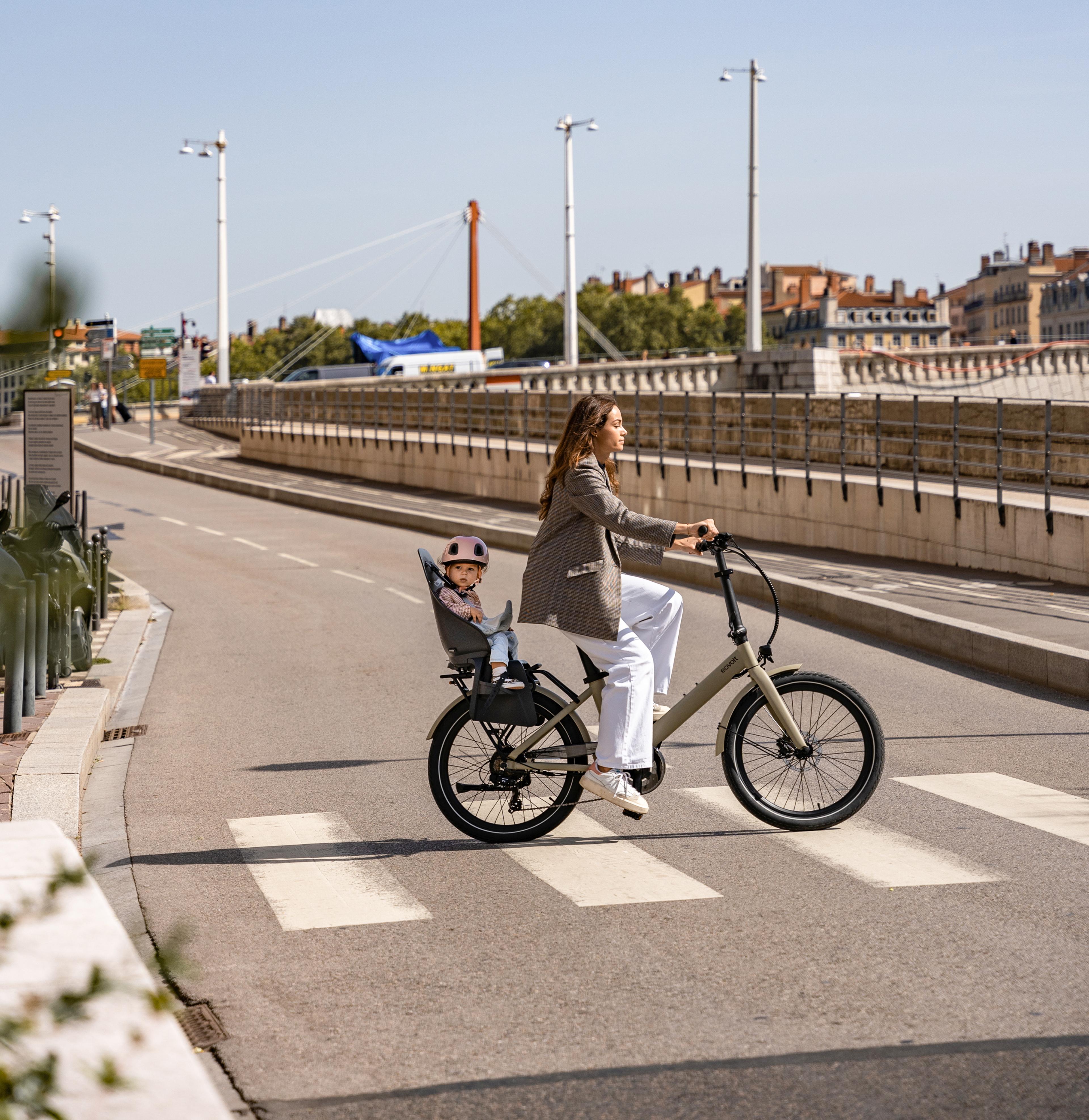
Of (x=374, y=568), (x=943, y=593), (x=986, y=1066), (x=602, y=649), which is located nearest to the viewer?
(x=986, y=1066)

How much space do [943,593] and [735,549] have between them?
8.16 metres

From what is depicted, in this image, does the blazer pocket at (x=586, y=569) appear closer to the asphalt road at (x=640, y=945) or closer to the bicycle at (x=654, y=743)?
the bicycle at (x=654, y=743)

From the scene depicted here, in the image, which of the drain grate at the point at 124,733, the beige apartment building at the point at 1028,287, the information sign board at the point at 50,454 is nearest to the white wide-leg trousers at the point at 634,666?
the drain grate at the point at 124,733

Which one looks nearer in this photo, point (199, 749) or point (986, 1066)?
point (986, 1066)

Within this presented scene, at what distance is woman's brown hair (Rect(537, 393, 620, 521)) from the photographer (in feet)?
18.9

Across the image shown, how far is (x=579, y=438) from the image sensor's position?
19.0 ft

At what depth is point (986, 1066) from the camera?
3.55 metres

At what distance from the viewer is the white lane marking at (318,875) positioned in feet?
16.5

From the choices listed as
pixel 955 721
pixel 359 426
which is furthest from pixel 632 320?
pixel 955 721

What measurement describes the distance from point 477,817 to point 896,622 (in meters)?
6.55

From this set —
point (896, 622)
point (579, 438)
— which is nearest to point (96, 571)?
point (896, 622)

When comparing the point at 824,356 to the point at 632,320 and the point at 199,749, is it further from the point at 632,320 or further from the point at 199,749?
the point at 632,320

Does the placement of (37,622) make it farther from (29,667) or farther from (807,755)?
(807,755)

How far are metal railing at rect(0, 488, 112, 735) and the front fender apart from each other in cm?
241
